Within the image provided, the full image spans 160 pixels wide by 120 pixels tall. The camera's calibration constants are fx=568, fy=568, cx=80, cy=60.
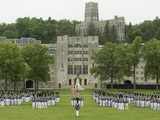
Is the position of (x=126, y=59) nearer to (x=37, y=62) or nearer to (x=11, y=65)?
A: (x=37, y=62)

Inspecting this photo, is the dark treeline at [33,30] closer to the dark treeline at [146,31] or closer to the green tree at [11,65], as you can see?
the dark treeline at [146,31]

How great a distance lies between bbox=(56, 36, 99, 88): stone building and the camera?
133 metres

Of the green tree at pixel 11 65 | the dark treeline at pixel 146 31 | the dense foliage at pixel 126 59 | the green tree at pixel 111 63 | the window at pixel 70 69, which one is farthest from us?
the dark treeline at pixel 146 31

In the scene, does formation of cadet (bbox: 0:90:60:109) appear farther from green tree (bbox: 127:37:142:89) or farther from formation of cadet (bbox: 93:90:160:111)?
green tree (bbox: 127:37:142:89)

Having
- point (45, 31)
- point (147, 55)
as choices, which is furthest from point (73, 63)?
point (45, 31)

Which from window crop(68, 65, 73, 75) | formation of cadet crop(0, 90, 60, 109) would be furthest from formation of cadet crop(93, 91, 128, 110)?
window crop(68, 65, 73, 75)

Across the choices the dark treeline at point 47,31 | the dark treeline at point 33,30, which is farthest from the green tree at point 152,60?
the dark treeline at point 33,30

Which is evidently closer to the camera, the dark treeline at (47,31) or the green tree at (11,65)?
the green tree at (11,65)

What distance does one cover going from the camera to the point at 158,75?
110812mm

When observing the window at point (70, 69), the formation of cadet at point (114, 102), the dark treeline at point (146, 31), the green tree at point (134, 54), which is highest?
the dark treeline at point (146, 31)

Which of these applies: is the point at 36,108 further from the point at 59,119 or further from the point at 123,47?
the point at 123,47

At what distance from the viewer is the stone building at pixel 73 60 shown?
438 ft

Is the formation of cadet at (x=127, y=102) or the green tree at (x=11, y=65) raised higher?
the green tree at (x=11, y=65)

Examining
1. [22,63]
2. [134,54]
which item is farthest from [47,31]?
[22,63]
